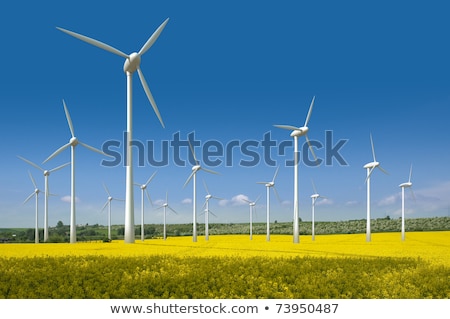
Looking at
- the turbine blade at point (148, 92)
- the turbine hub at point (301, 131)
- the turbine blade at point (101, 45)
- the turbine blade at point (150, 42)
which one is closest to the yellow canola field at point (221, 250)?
the turbine blade at point (148, 92)

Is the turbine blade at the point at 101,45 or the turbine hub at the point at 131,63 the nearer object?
the turbine blade at the point at 101,45

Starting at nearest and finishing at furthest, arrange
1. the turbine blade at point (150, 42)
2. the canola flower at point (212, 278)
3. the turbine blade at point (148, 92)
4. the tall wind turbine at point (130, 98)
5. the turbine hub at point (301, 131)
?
1. the canola flower at point (212, 278)
2. the tall wind turbine at point (130, 98)
3. the turbine blade at point (148, 92)
4. the turbine blade at point (150, 42)
5. the turbine hub at point (301, 131)

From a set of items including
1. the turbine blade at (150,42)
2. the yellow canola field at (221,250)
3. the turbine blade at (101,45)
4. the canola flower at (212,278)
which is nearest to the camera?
the canola flower at (212,278)

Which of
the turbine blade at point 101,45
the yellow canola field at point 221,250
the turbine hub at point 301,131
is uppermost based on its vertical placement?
the turbine blade at point 101,45

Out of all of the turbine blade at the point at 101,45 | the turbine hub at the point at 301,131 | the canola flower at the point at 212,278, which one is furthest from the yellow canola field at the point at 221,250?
the turbine hub at the point at 301,131

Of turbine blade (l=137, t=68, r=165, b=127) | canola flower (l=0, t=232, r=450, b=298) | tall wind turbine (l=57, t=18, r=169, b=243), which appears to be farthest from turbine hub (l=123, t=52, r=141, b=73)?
canola flower (l=0, t=232, r=450, b=298)

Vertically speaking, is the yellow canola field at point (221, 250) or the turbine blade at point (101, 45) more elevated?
the turbine blade at point (101, 45)

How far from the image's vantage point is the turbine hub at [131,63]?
28656mm

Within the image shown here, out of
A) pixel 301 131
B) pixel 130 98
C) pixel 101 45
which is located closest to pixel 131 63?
pixel 101 45

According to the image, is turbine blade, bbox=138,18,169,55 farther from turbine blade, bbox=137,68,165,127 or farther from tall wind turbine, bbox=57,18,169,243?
turbine blade, bbox=137,68,165,127

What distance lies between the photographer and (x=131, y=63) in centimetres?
2869

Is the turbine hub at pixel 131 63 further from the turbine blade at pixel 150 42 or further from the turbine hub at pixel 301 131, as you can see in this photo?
the turbine hub at pixel 301 131
